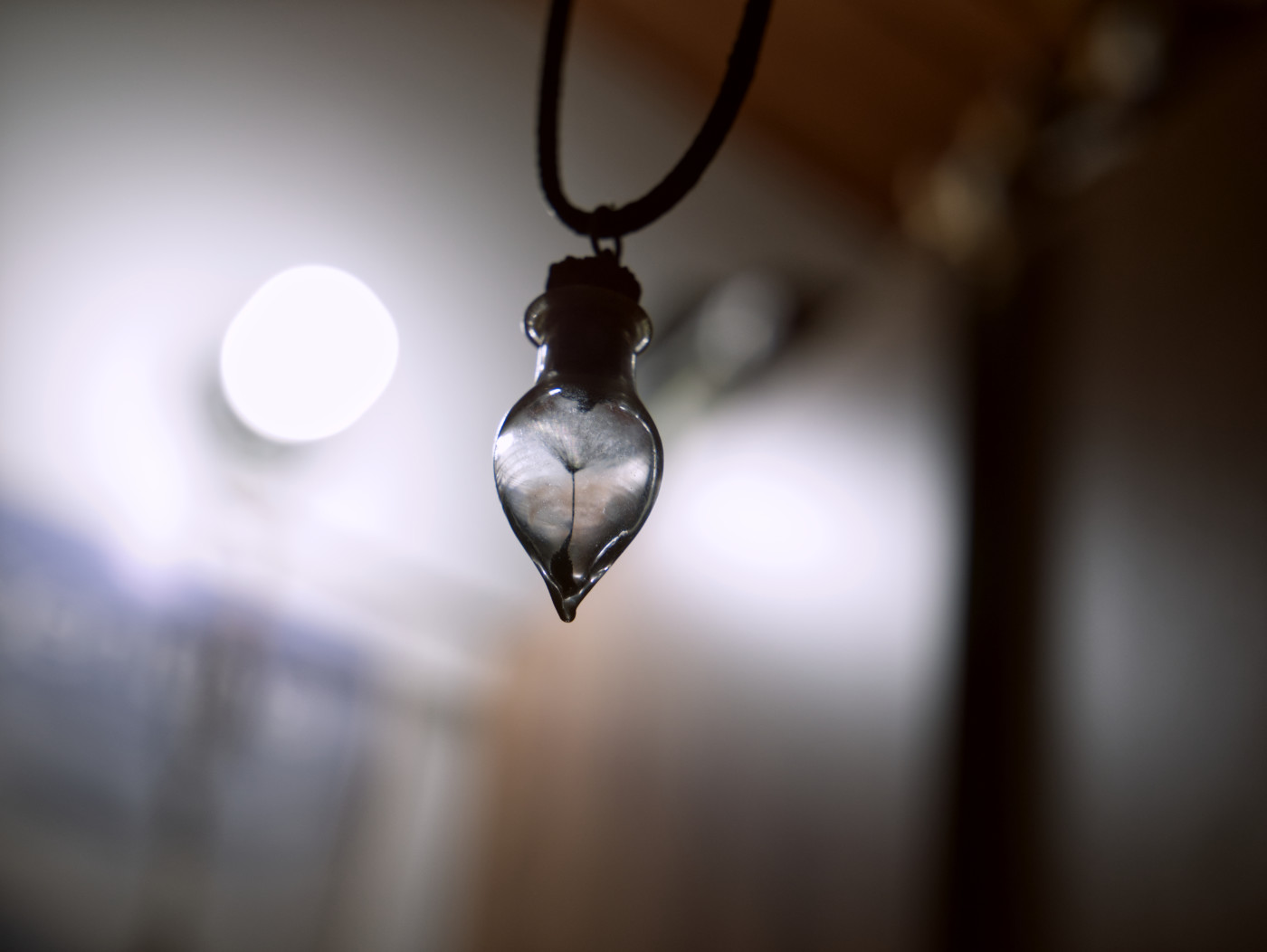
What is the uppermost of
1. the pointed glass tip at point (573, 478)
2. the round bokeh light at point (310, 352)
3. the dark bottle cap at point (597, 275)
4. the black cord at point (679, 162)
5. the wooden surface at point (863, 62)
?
the wooden surface at point (863, 62)

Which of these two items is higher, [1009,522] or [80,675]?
[1009,522]

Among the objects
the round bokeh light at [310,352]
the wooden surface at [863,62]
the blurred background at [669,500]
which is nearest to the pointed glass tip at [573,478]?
the blurred background at [669,500]

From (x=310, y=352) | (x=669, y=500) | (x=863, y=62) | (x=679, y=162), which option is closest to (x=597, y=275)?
(x=679, y=162)

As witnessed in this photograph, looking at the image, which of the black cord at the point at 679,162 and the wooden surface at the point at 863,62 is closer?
the black cord at the point at 679,162

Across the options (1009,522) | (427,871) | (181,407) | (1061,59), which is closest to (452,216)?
(181,407)

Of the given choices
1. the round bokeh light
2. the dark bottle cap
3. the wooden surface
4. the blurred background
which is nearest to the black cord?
the dark bottle cap

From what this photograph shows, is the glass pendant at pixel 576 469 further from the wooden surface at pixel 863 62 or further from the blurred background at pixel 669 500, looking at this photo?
the wooden surface at pixel 863 62

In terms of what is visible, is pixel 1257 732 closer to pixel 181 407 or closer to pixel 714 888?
pixel 714 888
